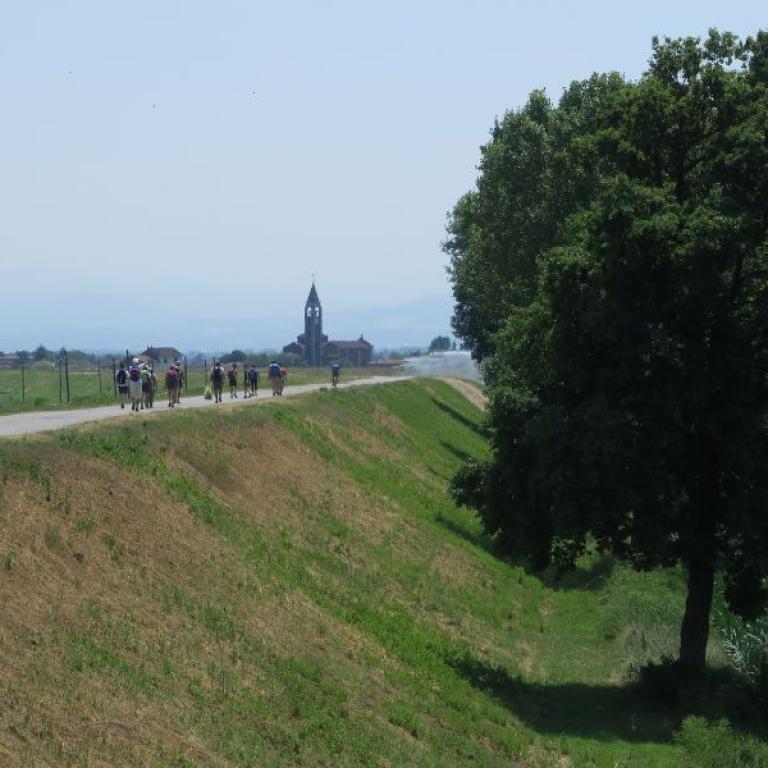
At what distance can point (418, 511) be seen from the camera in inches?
1433

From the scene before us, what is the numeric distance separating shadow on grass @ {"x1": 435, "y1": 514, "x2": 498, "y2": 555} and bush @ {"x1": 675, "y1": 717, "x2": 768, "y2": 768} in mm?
16707

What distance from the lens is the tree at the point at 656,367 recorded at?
2220 centimetres

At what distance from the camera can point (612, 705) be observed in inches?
909

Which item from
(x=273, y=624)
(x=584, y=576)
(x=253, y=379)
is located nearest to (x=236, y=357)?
(x=253, y=379)

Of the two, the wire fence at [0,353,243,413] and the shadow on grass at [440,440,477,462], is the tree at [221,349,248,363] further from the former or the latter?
the shadow on grass at [440,440,477,462]

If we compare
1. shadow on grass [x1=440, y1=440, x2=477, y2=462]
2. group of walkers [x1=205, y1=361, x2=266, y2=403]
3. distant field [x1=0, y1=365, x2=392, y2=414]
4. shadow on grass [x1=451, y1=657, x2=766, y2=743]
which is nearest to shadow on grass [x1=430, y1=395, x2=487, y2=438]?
distant field [x1=0, y1=365, x2=392, y2=414]

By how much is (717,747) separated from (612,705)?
13.7ft

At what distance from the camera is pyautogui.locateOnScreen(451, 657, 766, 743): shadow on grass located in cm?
2133

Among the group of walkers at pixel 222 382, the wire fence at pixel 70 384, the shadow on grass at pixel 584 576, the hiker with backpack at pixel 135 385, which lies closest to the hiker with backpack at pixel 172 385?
the group of walkers at pixel 222 382

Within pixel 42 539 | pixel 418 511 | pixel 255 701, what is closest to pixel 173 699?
pixel 255 701

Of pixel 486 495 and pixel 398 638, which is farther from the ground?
pixel 486 495

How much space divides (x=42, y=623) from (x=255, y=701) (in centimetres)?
273

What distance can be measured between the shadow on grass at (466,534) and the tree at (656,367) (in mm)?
11945

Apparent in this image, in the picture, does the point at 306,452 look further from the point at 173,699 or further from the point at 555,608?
the point at 173,699
